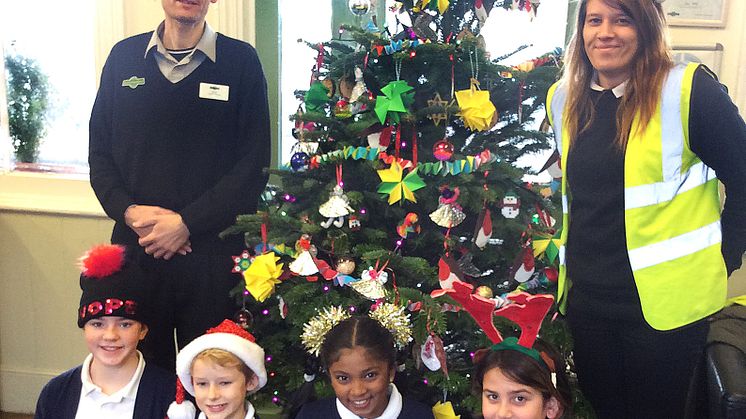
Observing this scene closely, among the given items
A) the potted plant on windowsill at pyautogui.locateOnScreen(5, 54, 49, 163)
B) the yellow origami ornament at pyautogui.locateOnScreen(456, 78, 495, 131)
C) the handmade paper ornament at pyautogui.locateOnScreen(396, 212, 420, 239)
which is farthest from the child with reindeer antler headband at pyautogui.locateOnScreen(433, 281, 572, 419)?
the potted plant on windowsill at pyautogui.locateOnScreen(5, 54, 49, 163)

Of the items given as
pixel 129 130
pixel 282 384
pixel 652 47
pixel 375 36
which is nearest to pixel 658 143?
pixel 652 47

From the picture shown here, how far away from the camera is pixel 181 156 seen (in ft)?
6.33

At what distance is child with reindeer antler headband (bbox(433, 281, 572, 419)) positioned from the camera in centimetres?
153

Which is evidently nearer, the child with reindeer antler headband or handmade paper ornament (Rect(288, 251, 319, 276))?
the child with reindeer antler headband

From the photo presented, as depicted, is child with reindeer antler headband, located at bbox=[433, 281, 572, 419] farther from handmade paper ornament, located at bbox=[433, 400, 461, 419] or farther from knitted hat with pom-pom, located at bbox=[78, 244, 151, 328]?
knitted hat with pom-pom, located at bbox=[78, 244, 151, 328]

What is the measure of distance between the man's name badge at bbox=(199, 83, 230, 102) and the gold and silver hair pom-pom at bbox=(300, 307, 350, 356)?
2.49ft

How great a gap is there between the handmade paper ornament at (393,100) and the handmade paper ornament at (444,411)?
0.84 m

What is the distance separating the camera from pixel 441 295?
1688 mm

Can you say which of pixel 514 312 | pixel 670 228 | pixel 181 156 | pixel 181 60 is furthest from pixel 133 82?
pixel 670 228

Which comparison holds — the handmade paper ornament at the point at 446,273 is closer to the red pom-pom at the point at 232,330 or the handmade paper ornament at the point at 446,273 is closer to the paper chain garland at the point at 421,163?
the paper chain garland at the point at 421,163

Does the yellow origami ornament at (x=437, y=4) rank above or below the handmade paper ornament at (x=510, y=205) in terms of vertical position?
above

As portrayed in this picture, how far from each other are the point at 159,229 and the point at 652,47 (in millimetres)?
1456

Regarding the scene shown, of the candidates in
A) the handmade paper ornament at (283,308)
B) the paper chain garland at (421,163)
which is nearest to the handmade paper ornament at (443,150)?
the paper chain garland at (421,163)

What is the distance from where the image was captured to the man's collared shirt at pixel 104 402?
1.75m
